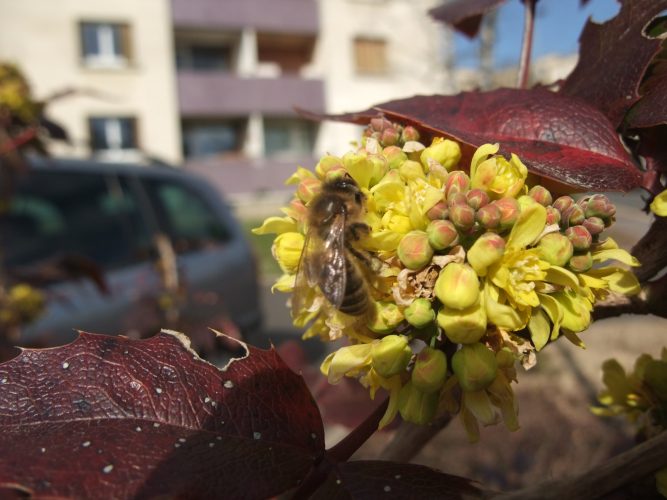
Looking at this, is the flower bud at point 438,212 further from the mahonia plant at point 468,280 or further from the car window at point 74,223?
the car window at point 74,223

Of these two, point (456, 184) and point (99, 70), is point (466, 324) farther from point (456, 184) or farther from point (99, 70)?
point (99, 70)

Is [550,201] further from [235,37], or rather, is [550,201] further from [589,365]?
[235,37]

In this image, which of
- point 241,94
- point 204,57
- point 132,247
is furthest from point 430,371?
point 204,57

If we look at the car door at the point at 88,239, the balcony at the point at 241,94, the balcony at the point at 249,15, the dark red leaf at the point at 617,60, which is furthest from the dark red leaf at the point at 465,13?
the balcony at the point at 249,15

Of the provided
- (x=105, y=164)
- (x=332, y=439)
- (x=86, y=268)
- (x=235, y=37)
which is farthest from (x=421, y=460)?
(x=235, y=37)

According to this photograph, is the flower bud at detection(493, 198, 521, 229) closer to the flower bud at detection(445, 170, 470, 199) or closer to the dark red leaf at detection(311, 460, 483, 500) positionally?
the flower bud at detection(445, 170, 470, 199)
